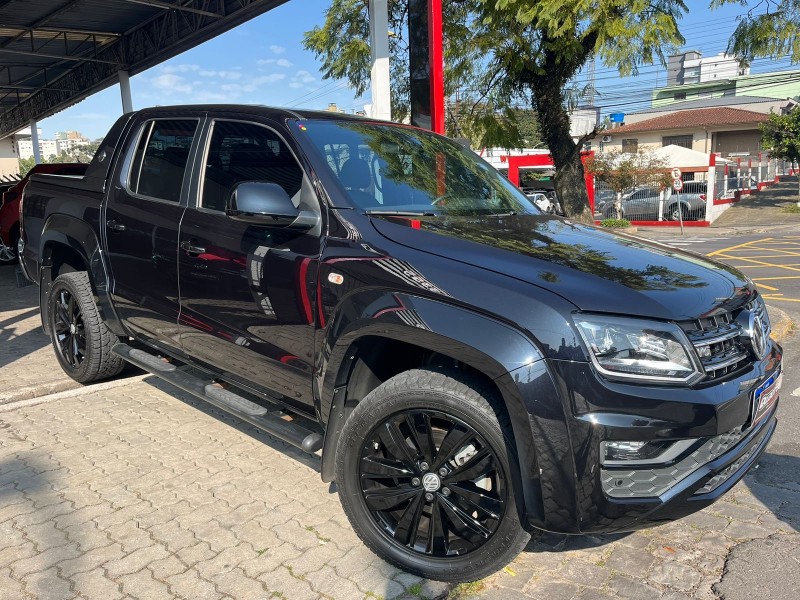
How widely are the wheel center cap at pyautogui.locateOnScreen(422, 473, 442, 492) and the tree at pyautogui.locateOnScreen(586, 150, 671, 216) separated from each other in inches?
1140

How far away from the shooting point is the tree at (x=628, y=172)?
29.3 m

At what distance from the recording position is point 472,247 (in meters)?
2.62

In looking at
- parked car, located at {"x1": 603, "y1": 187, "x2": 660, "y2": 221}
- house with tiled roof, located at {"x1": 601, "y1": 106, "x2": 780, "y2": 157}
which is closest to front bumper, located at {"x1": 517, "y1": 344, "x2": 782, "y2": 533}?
parked car, located at {"x1": 603, "y1": 187, "x2": 660, "y2": 221}

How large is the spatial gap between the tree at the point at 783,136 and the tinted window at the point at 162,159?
33.1 metres

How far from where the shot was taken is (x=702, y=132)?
151ft

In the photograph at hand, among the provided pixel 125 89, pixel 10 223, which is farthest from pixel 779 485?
pixel 125 89

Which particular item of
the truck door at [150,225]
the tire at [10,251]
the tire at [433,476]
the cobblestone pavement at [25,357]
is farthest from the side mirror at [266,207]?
the tire at [10,251]

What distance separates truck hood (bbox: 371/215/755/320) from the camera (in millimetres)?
2324

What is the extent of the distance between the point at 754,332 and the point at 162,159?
3346mm

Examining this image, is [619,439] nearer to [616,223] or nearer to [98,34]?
[98,34]

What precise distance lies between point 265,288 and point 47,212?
2.84m

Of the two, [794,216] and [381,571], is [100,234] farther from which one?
[794,216]

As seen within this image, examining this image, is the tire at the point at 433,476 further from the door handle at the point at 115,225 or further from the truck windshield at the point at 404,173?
the door handle at the point at 115,225

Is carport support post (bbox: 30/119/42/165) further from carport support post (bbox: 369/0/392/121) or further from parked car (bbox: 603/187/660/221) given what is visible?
carport support post (bbox: 369/0/392/121)
